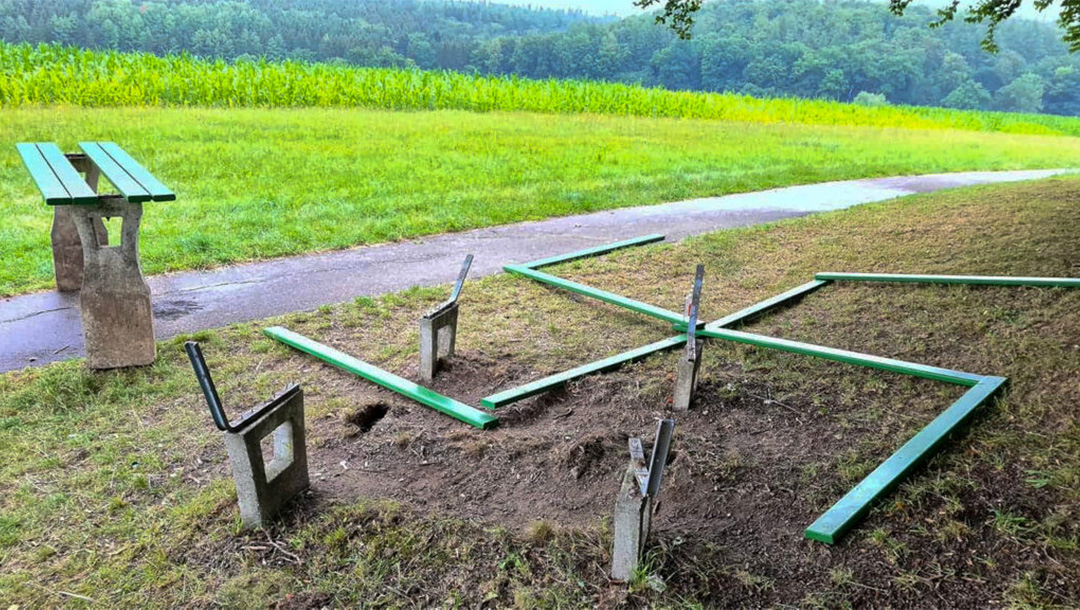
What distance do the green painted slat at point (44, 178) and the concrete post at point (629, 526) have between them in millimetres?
2625

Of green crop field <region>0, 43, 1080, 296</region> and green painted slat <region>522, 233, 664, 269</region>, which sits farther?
green crop field <region>0, 43, 1080, 296</region>

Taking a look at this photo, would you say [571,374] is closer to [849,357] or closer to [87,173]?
[849,357]

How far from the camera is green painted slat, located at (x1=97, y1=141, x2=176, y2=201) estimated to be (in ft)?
10.9

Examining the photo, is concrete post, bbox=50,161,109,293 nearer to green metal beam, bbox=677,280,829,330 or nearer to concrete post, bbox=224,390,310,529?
concrete post, bbox=224,390,310,529

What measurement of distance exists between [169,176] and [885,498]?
715cm

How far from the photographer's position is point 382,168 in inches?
337

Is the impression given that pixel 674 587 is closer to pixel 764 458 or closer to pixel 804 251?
pixel 764 458

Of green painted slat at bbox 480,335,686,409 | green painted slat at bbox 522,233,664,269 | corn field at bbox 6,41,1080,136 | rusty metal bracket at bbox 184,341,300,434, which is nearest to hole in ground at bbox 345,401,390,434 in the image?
green painted slat at bbox 480,335,686,409

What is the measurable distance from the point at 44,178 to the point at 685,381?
121 inches

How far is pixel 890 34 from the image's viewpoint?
1304 inches

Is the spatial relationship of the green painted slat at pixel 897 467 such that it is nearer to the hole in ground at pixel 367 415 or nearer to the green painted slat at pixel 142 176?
the hole in ground at pixel 367 415

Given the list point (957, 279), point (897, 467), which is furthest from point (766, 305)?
point (897, 467)

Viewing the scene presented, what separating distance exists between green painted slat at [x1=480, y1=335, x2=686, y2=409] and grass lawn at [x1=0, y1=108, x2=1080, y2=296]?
289 cm

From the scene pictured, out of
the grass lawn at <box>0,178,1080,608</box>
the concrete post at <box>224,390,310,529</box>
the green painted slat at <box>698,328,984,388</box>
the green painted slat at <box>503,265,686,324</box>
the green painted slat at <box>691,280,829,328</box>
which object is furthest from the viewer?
the green painted slat at <box>503,265,686,324</box>
